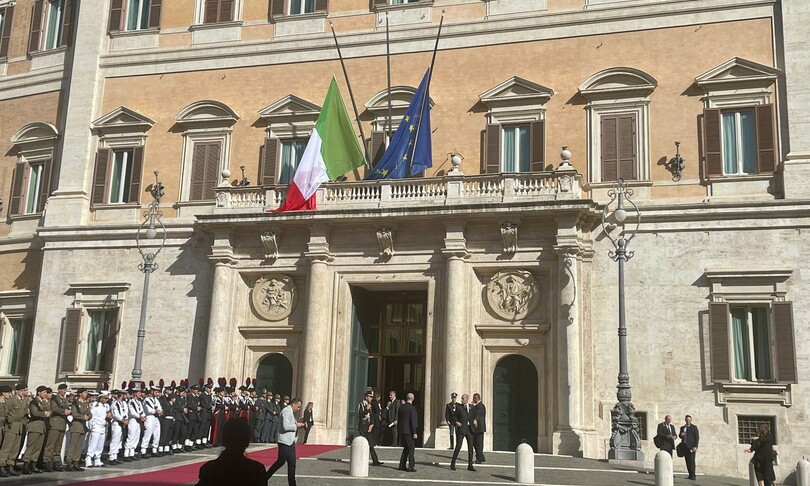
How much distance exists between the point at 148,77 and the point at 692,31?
51.3 ft

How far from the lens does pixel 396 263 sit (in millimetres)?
22469

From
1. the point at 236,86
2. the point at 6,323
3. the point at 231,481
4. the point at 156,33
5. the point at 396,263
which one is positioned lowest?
the point at 231,481

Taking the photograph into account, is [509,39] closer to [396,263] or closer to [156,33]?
[396,263]

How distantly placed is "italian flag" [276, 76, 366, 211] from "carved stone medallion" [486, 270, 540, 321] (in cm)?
486

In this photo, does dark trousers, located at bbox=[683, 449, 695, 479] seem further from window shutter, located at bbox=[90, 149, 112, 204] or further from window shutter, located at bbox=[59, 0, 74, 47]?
window shutter, located at bbox=[59, 0, 74, 47]

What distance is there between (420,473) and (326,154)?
9956 mm

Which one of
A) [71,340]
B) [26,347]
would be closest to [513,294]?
[71,340]

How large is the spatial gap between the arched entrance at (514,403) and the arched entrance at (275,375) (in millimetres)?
5578

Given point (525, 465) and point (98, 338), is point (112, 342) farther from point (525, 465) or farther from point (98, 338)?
point (525, 465)

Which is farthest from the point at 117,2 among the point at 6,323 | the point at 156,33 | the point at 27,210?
the point at 6,323

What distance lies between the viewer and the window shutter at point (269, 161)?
24422 millimetres

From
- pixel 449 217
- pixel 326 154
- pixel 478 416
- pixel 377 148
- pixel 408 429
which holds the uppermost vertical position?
pixel 377 148

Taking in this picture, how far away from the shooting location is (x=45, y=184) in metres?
26.8

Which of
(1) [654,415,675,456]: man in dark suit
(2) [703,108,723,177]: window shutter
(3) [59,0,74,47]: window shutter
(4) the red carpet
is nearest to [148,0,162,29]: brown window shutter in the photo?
(3) [59,0,74,47]: window shutter
